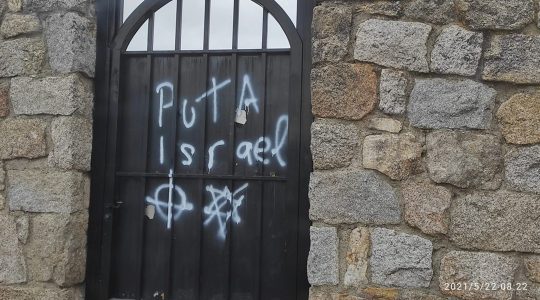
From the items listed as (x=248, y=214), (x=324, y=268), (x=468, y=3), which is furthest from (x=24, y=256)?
(x=468, y=3)

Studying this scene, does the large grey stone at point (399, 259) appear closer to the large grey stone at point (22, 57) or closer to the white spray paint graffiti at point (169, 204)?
the white spray paint graffiti at point (169, 204)

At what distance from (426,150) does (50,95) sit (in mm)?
2141

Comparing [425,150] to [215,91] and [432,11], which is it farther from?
[215,91]

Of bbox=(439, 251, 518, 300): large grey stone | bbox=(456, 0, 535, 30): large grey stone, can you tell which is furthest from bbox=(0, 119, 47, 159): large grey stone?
bbox=(456, 0, 535, 30): large grey stone

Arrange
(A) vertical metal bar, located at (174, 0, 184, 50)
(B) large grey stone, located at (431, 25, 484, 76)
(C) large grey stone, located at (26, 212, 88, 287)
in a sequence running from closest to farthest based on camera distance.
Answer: (B) large grey stone, located at (431, 25, 484, 76)
(C) large grey stone, located at (26, 212, 88, 287)
(A) vertical metal bar, located at (174, 0, 184, 50)

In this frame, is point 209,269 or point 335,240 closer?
point 335,240

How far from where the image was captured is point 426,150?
2.58m

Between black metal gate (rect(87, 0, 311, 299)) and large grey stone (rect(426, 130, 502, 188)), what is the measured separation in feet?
2.37

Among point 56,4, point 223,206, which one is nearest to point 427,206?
point 223,206

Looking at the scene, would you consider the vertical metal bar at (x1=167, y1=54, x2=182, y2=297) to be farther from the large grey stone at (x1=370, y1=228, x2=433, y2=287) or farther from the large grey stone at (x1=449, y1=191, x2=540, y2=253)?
the large grey stone at (x1=449, y1=191, x2=540, y2=253)

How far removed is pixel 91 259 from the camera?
3182 millimetres

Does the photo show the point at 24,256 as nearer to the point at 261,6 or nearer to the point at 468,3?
the point at 261,6

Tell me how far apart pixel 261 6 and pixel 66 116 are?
131cm

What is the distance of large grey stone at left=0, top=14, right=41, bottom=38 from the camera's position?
10.3 ft
